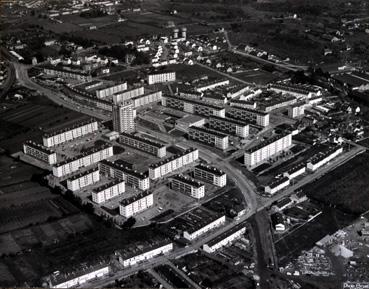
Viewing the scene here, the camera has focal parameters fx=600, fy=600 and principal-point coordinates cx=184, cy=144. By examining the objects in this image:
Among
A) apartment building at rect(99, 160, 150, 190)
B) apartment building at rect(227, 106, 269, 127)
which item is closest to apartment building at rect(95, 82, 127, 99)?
apartment building at rect(227, 106, 269, 127)

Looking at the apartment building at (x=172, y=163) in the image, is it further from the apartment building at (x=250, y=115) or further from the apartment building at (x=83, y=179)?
the apartment building at (x=250, y=115)

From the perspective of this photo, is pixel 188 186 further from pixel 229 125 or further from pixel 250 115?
pixel 250 115

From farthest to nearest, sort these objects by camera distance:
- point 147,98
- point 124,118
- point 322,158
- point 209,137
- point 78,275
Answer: point 147,98 < point 124,118 < point 209,137 < point 322,158 < point 78,275

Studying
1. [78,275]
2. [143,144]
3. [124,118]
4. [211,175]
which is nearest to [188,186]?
[211,175]

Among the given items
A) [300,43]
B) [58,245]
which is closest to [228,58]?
[300,43]

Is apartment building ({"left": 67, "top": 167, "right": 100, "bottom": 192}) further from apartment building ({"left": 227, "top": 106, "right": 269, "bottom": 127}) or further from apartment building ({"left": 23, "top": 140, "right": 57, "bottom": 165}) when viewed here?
apartment building ({"left": 227, "top": 106, "right": 269, "bottom": 127})

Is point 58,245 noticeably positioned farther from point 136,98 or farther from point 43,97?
point 43,97

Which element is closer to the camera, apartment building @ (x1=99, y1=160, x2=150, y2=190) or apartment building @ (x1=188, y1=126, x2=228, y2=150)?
apartment building @ (x1=99, y1=160, x2=150, y2=190)
